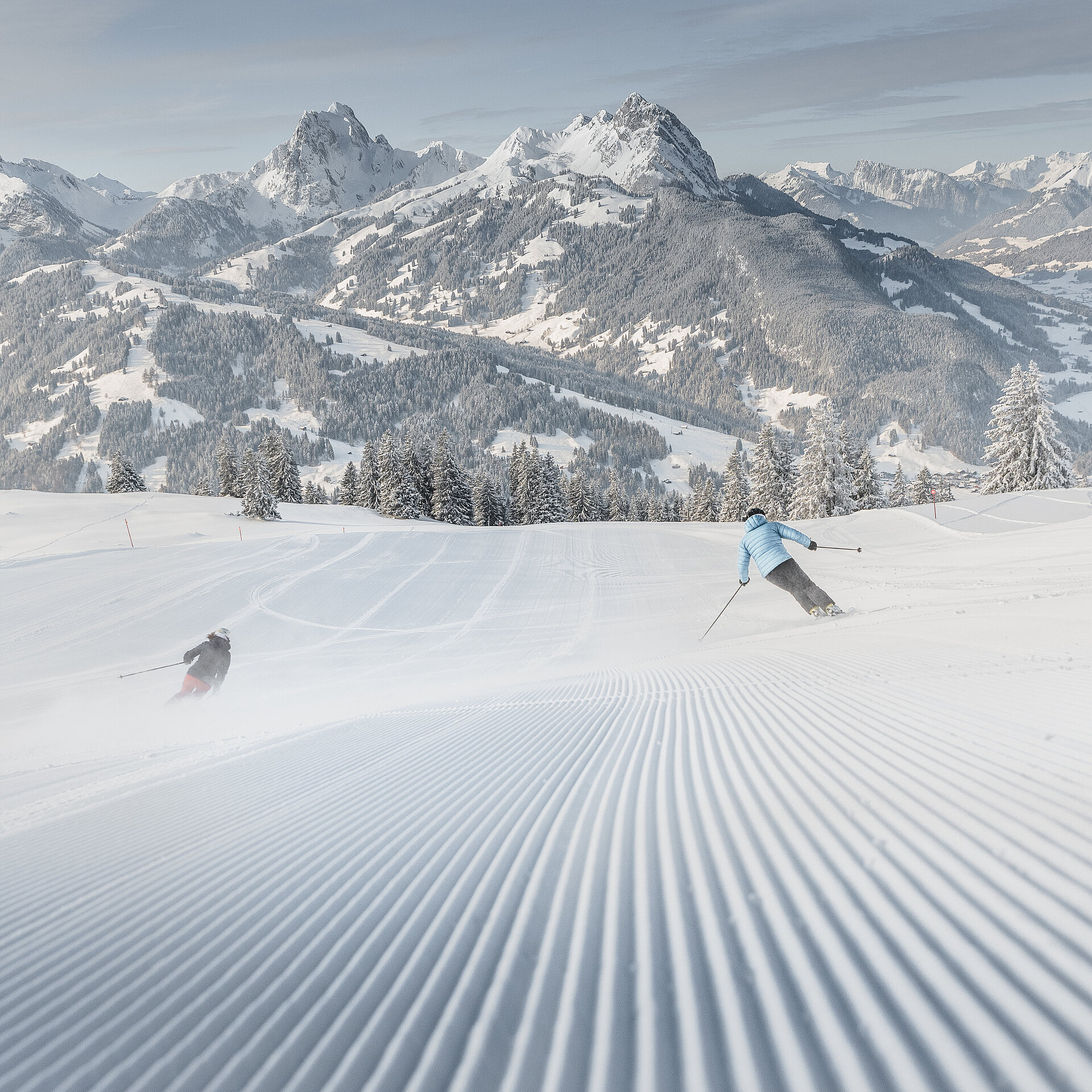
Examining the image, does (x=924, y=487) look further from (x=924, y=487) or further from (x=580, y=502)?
(x=580, y=502)

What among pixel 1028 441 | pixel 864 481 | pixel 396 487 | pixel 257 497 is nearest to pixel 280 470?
pixel 396 487

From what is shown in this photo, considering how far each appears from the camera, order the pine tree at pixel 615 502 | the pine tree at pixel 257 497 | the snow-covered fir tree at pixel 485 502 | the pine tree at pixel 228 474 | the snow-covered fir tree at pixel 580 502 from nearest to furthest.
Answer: the pine tree at pixel 257 497
the snow-covered fir tree at pixel 485 502
the snow-covered fir tree at pixel 580 502
the pine tree at pixel 228 474
the pine tree at pixel 615 502

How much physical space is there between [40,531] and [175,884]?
118 feet

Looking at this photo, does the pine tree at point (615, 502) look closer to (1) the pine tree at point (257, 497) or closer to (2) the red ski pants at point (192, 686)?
(1) the pine tree at point (257, 497)

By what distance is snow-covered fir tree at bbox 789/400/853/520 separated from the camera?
133 ft

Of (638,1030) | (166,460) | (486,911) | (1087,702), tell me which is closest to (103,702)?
(486,911)

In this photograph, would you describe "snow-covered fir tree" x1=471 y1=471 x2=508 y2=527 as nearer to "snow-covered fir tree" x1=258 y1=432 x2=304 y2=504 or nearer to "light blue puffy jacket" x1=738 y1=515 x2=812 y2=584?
"snow-covered fir tree" x1=258 y1=432 x2=304 y2=504

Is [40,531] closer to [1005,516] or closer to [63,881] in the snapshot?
[63,881]

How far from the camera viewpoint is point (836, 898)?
2.44 m

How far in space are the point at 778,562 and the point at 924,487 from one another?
41.6m

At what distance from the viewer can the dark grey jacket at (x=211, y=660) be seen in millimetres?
12102

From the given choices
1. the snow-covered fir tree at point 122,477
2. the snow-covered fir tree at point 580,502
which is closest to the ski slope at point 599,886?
the snow-covered fir tree at point 580,502

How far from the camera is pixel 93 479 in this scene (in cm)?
17038

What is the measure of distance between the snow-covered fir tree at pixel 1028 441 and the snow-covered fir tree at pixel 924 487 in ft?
29.3
